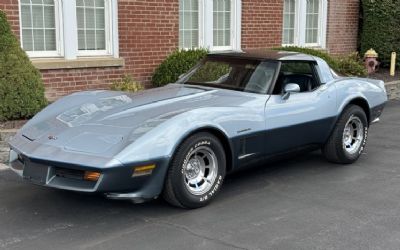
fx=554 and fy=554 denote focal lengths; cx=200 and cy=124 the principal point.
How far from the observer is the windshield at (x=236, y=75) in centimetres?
587

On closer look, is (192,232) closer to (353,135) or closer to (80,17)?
(353,135)

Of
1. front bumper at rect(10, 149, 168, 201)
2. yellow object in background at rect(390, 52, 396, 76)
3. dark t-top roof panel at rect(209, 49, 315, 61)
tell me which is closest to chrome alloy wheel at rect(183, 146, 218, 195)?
front bumper at rect(10, 149, 168, 201)

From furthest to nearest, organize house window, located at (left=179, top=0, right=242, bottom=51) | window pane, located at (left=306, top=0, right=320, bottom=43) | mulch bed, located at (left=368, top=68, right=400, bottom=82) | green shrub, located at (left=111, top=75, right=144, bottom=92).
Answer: window pane, located at (left=306, top=0, right=320, bottom=43)
mulch bed, located at (left=368, top=68, right=400, bottom=82)
house window, located at (left=179, top=0, right=242, bottom=51)
green shrub, located at (left=111, top=75, right=144, bottom=92)

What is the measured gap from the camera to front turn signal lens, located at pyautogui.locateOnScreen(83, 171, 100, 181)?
14.1ft

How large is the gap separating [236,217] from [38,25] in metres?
5.61

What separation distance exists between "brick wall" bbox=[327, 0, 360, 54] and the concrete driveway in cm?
935

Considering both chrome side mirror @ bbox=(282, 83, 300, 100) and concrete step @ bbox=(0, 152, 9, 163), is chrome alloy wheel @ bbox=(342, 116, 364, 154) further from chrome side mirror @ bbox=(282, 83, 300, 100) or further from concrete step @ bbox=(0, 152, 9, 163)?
concrete step @ bbox=(0, 152, 9, 163)

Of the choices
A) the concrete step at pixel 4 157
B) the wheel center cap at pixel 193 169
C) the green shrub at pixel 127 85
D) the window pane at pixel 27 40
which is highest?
the window pane at pixel 27 40

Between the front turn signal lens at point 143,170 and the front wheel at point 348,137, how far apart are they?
8.99 feet

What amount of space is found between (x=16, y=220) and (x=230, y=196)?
1970 mm

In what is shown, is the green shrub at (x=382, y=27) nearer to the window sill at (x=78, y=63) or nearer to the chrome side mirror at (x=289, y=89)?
the window sill at (x=78, y=63)

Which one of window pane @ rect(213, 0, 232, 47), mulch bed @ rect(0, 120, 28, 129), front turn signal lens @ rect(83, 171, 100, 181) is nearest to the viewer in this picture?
front turn signal lens @ rect(83, 171, 100, 181)

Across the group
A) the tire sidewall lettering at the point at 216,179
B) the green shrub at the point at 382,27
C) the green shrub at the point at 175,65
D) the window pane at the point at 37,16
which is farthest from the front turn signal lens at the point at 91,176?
the green shrub at the point at 382,27

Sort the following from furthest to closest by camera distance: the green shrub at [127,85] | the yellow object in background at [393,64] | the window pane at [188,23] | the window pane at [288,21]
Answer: the yellow object in background at [393,64]
the window pane at [288,21]
the window pane at [188,23]
the green shrub at [127,85]
